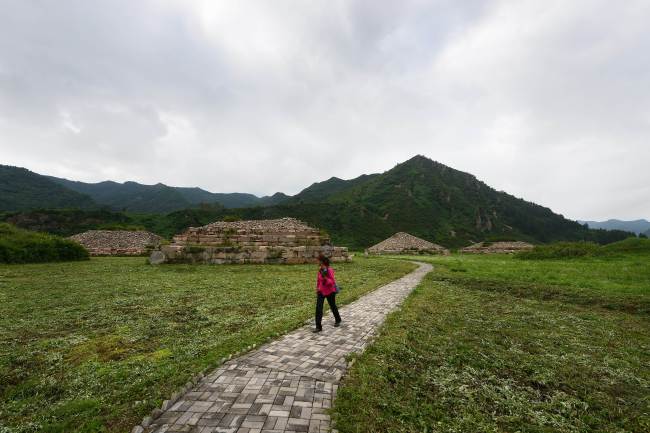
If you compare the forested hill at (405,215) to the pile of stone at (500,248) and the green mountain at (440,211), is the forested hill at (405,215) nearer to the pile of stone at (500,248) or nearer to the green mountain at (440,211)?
the green mountain at (440,211)

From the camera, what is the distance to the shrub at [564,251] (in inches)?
1022

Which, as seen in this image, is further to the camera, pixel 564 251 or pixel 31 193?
pixel 31 193

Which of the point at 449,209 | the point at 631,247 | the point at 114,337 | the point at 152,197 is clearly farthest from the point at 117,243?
the point at 152,197

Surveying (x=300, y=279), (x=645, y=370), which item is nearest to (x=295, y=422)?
(x=645, y=370)

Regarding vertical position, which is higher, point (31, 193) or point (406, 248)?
point (31, 193)

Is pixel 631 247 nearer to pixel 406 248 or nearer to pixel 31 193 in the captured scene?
pixel 406 248

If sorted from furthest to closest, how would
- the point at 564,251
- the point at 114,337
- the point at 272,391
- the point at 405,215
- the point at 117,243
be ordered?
the point at 405,215 → the point at 117,243 → the point at 564,251 → the point at 114,337 → the point at 272,391

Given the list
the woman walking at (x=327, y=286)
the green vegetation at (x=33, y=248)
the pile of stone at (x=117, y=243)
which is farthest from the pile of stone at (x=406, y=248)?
the woman walking at (x=327, y=286)

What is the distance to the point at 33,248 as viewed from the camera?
21.0 metres

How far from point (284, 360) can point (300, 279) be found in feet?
33.5

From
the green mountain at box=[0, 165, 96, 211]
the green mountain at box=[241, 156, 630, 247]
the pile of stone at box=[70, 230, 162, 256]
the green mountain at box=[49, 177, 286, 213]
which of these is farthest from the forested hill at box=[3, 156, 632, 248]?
the green mountain at box=[0, 165, 96, 211]

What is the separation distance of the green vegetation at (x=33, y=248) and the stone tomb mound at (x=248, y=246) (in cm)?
731

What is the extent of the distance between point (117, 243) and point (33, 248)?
13.7m

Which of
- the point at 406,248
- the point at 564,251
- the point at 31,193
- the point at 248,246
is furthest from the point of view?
the point at 31,193
